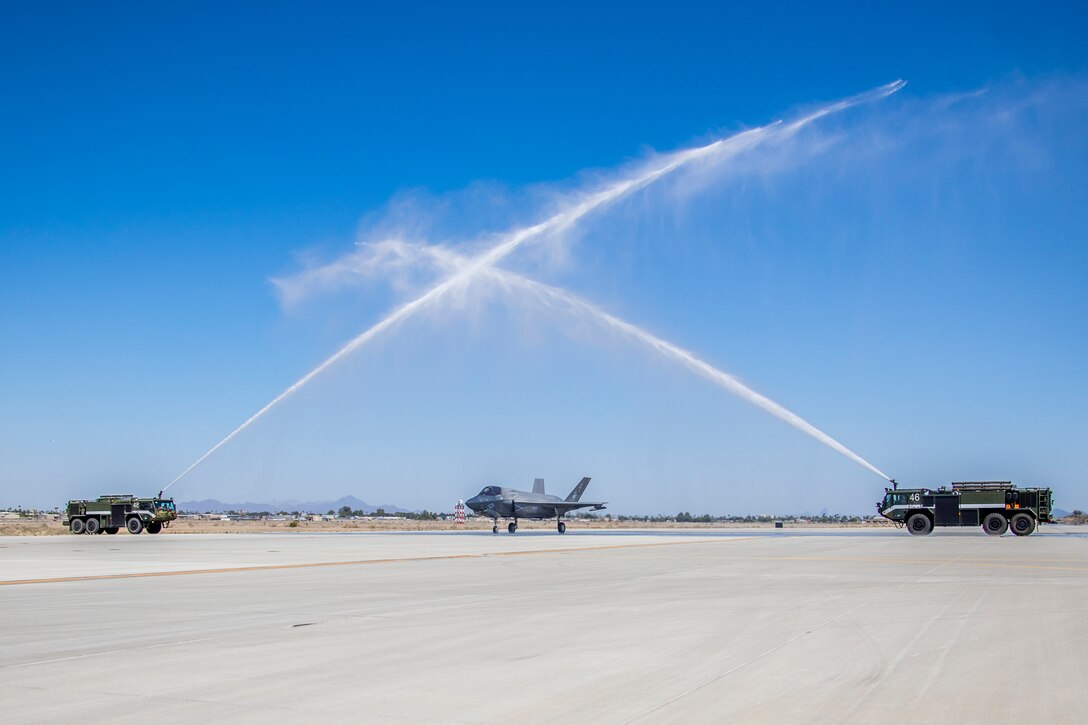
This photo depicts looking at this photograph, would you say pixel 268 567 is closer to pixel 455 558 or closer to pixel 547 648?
pixel 455 558

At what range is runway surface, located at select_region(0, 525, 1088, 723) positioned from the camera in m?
7.61

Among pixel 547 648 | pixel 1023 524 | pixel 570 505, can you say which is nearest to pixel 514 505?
pixel 570 505

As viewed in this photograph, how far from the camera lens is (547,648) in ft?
35.0

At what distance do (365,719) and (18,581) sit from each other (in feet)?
58.2

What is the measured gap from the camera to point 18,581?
20953mm

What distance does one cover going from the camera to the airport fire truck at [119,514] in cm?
6150

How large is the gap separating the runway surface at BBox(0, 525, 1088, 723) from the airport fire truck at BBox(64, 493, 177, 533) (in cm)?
4282

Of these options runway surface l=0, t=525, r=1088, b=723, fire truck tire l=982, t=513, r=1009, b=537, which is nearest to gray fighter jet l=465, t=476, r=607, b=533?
fire truck tire l=982, t=513, r=1009, b=537

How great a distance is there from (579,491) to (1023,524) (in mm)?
35187

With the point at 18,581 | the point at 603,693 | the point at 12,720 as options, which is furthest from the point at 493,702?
the point at 18,581

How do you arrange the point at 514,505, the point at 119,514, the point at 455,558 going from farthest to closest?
the point at 514,505, the point at 119,514, the point at 455,558

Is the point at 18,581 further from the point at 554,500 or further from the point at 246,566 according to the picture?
the point at 554,500

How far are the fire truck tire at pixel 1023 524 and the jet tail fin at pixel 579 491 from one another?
34.3 m

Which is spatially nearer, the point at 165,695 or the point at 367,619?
the point at 165,695
